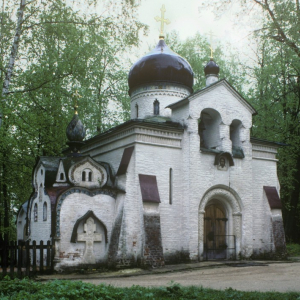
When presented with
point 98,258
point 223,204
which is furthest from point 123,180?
point 223,204

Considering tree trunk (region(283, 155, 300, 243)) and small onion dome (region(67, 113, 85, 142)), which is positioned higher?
small onion dome (region(67, 113, 85, 142))

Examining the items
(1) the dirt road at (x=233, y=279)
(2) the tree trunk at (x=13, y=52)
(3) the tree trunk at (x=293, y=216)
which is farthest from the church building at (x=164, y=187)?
(3) the tree trunk at (x=293, y=216)

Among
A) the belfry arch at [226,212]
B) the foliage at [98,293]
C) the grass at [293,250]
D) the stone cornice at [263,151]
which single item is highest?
the stone cornice at [263,151]

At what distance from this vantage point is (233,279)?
1195 cm

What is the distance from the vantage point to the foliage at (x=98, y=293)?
805 centimetres

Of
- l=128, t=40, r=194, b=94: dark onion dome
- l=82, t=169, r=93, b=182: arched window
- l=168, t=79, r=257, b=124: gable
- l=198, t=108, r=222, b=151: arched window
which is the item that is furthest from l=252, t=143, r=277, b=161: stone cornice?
l=82, t=169, r=93, b=182: arched window

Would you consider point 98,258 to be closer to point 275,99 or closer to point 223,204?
point 223,204

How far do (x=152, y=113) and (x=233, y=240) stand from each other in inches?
242

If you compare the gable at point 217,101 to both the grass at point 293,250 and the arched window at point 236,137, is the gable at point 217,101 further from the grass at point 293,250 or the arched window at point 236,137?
the grass at point 293,250

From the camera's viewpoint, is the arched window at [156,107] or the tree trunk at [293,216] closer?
the arched window at [156,107]

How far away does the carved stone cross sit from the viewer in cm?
1490

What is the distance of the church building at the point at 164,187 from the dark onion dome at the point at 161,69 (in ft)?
0.14

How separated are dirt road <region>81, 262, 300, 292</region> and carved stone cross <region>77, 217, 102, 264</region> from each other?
80.9 inches

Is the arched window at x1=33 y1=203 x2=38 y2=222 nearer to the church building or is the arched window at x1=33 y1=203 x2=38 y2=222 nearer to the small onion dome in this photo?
the church building
